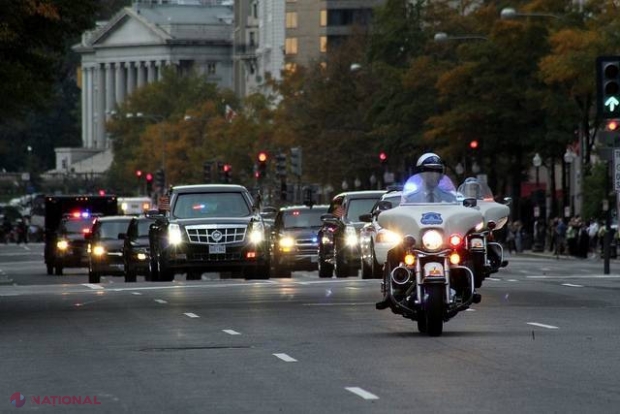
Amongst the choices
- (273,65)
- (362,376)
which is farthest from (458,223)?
(273,65)

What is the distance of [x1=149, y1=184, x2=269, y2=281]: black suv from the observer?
127ft

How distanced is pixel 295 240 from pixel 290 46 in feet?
410

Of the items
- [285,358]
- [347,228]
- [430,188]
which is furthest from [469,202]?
[347,228]

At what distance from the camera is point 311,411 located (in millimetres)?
15008

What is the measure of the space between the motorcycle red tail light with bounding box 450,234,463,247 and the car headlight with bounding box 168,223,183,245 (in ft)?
57.2

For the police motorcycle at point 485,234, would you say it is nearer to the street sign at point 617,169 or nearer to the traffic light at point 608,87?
the traffic light at point 608,87

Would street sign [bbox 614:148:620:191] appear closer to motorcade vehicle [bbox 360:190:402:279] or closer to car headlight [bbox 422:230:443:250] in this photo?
motorcade vehicle [bbox 360:190:402:279]

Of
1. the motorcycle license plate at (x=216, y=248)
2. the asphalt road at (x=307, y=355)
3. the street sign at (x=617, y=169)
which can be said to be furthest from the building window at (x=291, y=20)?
the asphalt road at (x=307, y=355)

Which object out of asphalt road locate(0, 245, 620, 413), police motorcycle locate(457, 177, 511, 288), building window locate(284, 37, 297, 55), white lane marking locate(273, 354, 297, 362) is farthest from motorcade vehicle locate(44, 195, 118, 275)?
building window locate(284, 37, 297, 55)

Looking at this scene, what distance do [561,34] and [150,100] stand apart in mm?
110192

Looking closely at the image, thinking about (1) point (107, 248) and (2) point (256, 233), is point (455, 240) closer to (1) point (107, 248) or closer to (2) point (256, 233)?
(2) point (256, 233)

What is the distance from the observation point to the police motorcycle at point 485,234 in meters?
26.0

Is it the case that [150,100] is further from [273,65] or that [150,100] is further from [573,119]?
[573,119]

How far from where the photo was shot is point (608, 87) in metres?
37.0
